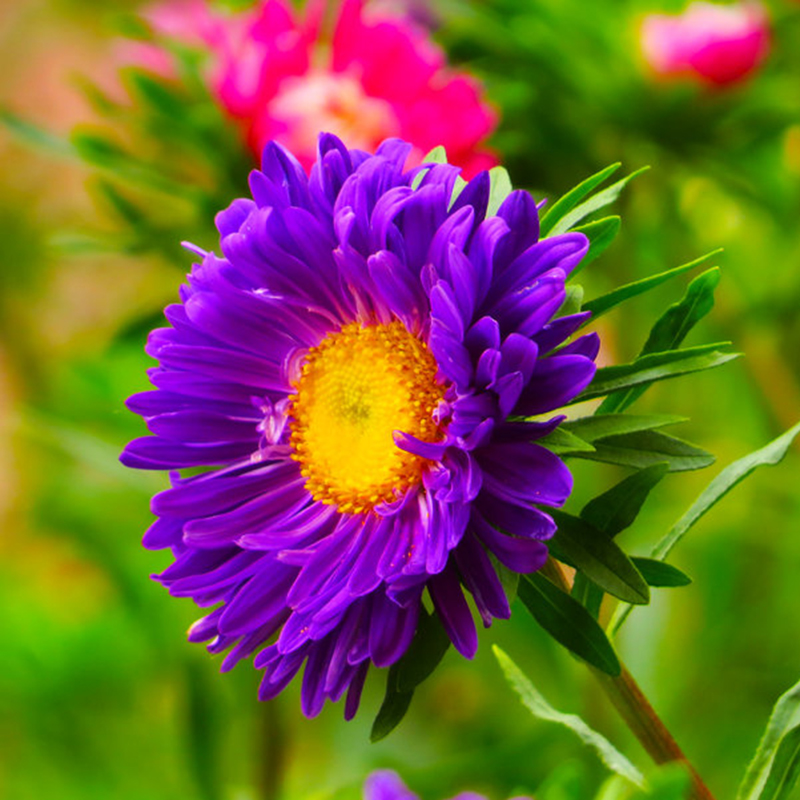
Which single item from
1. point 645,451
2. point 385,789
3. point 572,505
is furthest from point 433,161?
point 572,505

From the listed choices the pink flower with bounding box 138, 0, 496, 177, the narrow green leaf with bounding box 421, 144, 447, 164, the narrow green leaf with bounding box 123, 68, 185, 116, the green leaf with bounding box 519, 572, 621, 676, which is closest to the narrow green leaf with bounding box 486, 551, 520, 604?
the green leaf with bounding box 519, 572, 621, 676

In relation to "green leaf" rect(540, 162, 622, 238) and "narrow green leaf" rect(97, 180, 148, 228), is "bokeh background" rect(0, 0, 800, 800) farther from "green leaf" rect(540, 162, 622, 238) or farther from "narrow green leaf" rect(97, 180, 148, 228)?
"green leaf" rect(540, 162, 622, 238)

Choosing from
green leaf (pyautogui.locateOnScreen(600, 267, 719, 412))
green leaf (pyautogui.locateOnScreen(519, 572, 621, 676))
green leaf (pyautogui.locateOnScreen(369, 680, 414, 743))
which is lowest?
green leaf (pyautogui.locateOnScreen(369, 680, 414, 743))

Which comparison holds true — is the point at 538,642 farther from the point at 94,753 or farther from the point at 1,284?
the point at 1,284

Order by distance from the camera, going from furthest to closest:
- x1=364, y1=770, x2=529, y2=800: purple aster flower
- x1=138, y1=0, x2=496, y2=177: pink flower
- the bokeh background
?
the bokeh background, x1=138, y1=0, x2=496, y2=177: pink flower, x1=364, y1=770, x2=529, y2=800: purple aster flower

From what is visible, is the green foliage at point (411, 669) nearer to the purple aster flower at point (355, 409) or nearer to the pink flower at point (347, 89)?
the purple aster flower at point (355, 409)

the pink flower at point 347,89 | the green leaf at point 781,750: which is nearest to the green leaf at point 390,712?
the green leaf at point 781,750
